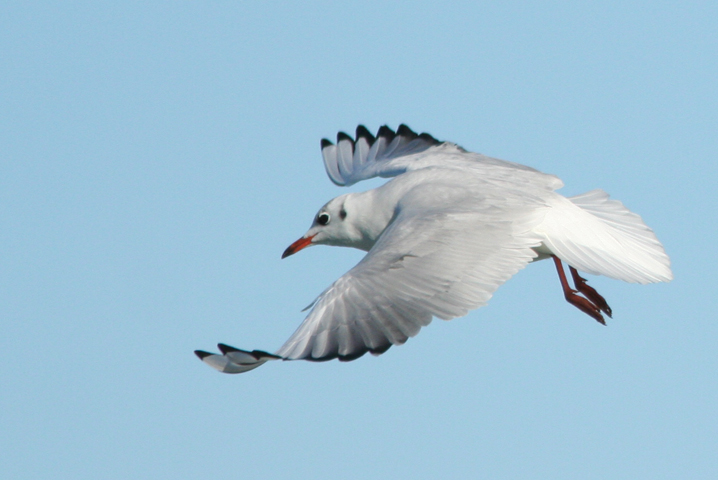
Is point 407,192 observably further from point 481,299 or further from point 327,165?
point 327,165

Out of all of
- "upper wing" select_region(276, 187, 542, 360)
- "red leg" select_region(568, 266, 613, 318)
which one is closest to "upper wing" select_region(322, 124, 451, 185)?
"red leg" select_region(568, 266, 613, 318)

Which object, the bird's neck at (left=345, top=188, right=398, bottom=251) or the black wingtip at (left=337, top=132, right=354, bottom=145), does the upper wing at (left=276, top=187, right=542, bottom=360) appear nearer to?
the bird's neck at (left=345, top=188, right=398, bottom=251)

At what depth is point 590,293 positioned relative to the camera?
7.82m

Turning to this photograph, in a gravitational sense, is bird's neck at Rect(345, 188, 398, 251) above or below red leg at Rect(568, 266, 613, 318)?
above

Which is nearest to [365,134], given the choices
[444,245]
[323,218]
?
[323,218]

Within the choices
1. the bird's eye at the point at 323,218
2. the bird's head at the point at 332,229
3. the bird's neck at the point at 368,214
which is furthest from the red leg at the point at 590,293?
the bird's eye at the point at 323,218

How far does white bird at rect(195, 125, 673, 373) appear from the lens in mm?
5688

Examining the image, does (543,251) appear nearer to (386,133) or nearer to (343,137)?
(386,133)

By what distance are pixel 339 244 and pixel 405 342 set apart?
272 cm

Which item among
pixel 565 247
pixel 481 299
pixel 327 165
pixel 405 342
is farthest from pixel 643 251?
pixel 327 165

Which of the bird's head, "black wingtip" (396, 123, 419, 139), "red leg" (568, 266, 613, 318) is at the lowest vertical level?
"red leg" (568, 266, 613, 318)

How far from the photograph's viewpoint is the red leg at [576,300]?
294 inches

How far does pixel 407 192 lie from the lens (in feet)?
24.0

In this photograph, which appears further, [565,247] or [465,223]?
[565,247]
